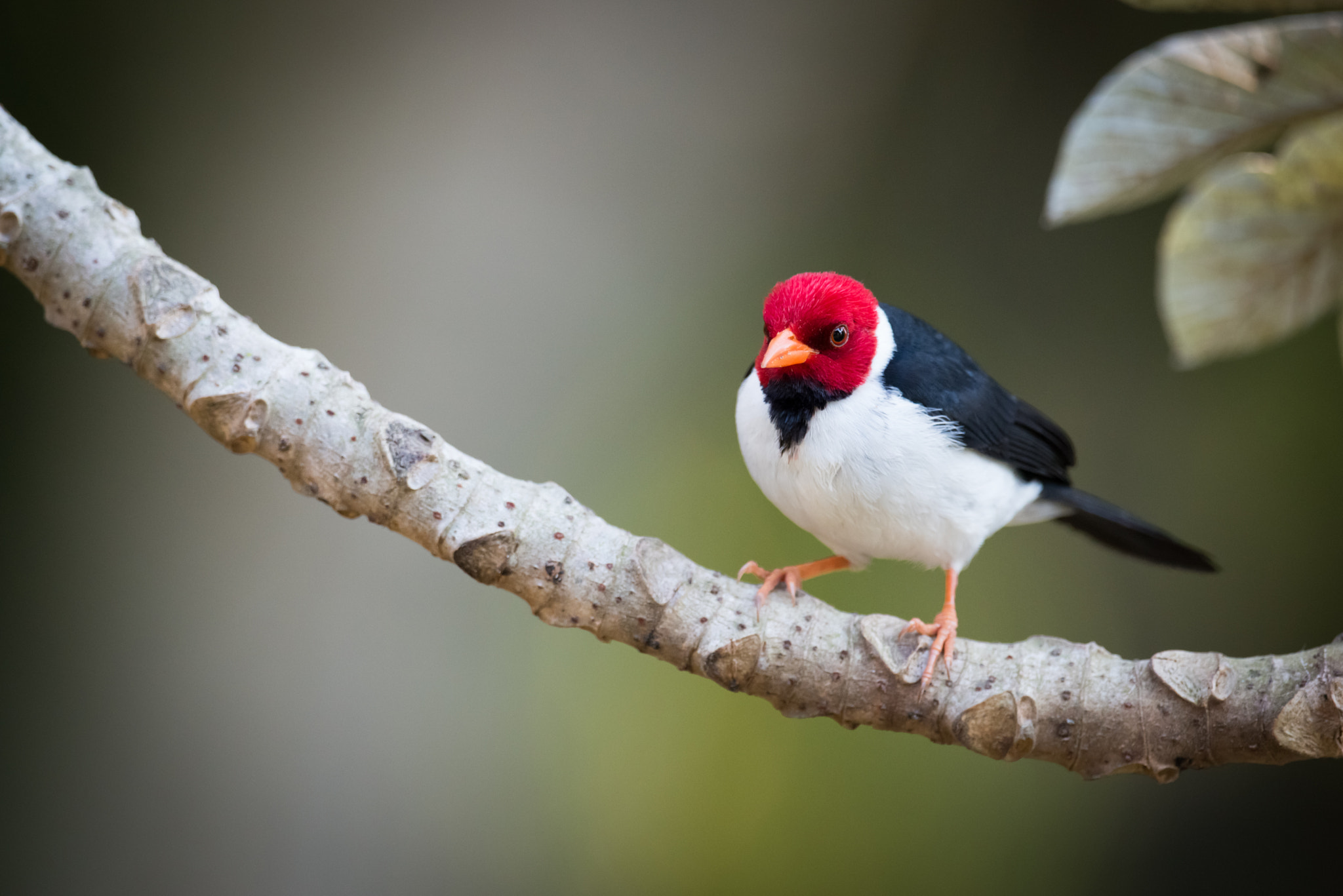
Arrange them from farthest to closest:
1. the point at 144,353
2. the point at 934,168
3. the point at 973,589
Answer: the point at 934,168, the point at 973,589, the point at 144,353

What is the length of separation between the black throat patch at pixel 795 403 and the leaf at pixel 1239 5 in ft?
2.26

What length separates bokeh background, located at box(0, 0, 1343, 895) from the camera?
9.45 feet

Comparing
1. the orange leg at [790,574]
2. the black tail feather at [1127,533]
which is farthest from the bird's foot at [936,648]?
the black tail feather at [1127,533]

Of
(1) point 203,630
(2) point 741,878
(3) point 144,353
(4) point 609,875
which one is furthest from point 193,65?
(2) point 741,878

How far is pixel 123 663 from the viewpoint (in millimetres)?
2904

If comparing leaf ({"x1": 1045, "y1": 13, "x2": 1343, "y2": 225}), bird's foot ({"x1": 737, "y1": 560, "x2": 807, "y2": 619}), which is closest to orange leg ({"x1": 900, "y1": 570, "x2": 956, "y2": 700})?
bird's foot ({"x1": 737, "y1": 560, "x2": 807, "y2": 619})

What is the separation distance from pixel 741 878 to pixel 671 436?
131 cm

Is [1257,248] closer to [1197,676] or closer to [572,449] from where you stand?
[1197,676]

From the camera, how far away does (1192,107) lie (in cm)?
103

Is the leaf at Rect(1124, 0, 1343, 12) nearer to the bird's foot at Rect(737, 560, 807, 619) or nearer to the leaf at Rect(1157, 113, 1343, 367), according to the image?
the leaf at Rect(1157, 113, 1343, 367)

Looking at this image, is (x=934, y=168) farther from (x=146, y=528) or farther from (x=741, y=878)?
(x=146, y=528)

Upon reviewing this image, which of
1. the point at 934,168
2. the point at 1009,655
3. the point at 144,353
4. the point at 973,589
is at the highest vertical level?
the point at 934,168

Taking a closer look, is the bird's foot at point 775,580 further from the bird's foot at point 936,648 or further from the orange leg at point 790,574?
the bird's foot at point 936,648

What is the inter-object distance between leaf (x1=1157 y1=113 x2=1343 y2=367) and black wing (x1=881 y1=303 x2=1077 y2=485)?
1.53ft
